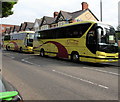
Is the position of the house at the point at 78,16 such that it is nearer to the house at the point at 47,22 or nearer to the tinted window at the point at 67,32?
the house at the point at 47,22

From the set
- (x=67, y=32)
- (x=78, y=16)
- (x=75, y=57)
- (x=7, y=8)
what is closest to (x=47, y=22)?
(x=78, y=16)

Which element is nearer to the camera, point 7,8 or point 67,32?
point 67,32

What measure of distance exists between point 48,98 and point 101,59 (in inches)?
279

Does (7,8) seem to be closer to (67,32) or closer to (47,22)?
(67,32)

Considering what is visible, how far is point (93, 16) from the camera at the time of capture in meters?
43.4

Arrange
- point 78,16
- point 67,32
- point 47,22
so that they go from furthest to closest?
point 47,22 < point 78,16 < point 67,32

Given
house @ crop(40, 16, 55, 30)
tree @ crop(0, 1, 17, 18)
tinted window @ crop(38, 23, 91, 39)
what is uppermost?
house @ crop(40, 16, 55, 30)

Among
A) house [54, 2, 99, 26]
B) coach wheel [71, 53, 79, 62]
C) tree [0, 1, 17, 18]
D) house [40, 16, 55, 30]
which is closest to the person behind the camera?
coach wheel [71, 53, 79, 62]

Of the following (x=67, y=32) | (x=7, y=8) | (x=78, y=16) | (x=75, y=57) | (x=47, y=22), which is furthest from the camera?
(x=47, y=22)

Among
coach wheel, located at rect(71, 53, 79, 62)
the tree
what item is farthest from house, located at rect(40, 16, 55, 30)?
coach wheel, located at rect(71, 53, 79, 62)

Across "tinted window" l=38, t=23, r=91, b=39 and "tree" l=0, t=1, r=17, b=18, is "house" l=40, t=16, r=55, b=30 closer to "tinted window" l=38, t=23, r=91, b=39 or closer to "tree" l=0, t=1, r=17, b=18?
"tree" l=0, t=1, r=17, b=18

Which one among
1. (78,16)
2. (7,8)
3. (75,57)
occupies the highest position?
(78,16)

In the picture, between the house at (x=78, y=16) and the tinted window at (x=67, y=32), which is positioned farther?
the house at (x=78, y=16)

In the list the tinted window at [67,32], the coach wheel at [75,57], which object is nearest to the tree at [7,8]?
the tinted window at [67,32]
